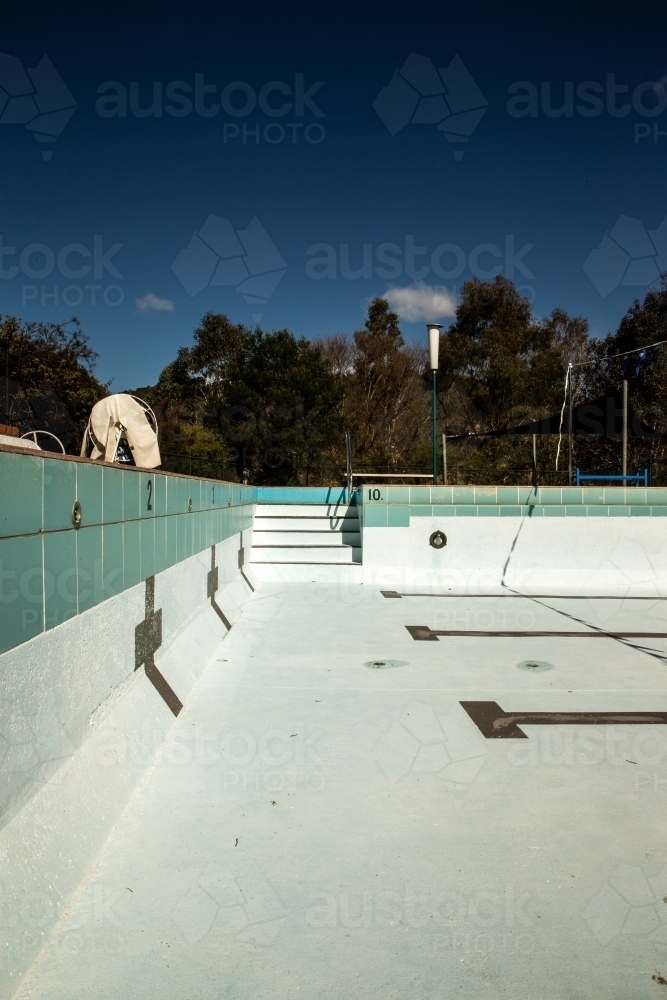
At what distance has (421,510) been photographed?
7.22 meters

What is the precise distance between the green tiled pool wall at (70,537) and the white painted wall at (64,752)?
7cm

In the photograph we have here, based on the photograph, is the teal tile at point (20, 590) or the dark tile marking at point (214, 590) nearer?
the teal tile at point (20, 590)

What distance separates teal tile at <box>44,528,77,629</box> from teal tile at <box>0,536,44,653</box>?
0.04 m

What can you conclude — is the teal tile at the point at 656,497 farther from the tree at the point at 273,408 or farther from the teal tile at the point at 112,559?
the tree at the point at 273,408

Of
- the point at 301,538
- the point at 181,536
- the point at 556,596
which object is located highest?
the point at 181,536

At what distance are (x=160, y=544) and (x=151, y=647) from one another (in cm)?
49

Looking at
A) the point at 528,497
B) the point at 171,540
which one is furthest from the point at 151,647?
the point at 528,497

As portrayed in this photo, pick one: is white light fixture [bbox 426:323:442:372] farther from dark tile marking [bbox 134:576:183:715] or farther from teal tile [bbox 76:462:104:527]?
teal tile [bbox 76:462:104:527]

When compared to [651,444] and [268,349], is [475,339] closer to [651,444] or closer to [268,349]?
[651,444]

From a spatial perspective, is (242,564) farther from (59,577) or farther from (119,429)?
(59,577)

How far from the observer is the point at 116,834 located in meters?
1.80

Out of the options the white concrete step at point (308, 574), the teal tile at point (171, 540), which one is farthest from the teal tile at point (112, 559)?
the white concrete step at point (308, 574)

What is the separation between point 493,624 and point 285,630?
1567mm

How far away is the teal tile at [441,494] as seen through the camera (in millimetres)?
7227
